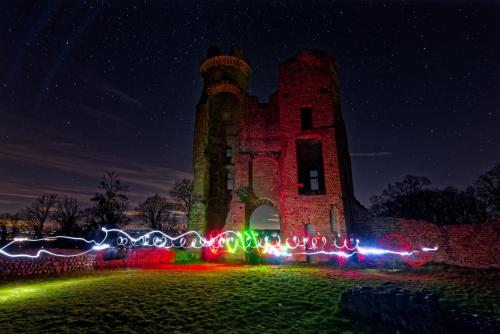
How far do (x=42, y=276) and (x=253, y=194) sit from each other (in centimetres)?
1318

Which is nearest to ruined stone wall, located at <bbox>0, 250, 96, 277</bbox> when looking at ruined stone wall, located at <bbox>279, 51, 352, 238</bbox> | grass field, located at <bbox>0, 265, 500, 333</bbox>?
grass field, located at <bbox>0, 265, 500, 333</bbox>

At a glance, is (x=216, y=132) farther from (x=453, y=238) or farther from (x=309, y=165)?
(x=453, y=238)

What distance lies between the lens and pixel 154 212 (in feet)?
146

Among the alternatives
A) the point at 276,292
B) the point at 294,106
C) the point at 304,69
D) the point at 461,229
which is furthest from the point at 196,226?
the point at 461,229

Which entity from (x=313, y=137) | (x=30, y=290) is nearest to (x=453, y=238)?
(x=313, y=137)

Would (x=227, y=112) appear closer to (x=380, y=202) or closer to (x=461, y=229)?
(x=461, y=229)

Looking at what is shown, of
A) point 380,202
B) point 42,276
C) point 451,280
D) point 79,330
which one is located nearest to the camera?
point 79,330

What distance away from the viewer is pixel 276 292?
7.13 meters

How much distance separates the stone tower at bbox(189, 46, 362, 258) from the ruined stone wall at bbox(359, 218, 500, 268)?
6.63 ft

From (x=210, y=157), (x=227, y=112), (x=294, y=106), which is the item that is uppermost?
(x=227, y=112)

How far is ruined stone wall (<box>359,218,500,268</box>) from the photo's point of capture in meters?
11.6

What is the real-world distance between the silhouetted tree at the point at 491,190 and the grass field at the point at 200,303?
89.6 ft

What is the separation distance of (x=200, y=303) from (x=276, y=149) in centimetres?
1458

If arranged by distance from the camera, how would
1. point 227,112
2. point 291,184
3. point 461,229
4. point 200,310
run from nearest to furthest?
point 200,310, point 461,229, point 291,184, point 227,112
